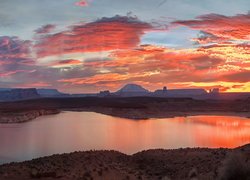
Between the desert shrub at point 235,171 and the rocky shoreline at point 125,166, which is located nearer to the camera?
the desert shrub at point 235,171

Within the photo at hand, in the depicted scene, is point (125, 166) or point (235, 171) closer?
point (235, 171)

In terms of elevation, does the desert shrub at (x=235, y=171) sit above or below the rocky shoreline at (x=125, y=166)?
above

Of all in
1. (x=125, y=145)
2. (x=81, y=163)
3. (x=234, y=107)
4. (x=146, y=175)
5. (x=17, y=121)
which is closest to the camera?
(x=146, y=175)

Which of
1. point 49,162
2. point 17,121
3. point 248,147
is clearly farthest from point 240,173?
point 17,121

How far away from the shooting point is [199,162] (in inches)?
854

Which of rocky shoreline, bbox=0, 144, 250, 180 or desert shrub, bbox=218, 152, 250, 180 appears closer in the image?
desert shrub, bbox=218, 152, 250, 180

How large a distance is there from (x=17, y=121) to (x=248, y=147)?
5569 cm

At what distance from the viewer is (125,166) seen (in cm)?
2330

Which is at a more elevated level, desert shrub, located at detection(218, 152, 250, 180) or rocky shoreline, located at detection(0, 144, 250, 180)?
desert shrub, located at detection(218, 152, 250, 180)

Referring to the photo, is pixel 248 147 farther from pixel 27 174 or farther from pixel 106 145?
pixel 106 145

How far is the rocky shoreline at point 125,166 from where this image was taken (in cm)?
1892

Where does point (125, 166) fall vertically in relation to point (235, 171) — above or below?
below

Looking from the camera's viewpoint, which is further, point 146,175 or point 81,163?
point 81,163

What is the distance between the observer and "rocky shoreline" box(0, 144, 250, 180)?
745 inches
